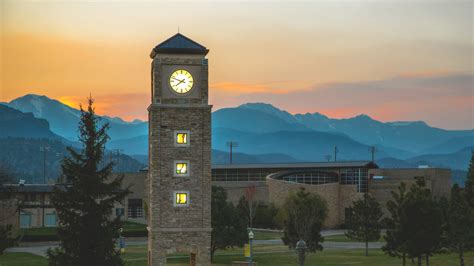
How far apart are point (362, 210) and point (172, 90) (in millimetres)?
32721

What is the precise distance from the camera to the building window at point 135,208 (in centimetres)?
14262

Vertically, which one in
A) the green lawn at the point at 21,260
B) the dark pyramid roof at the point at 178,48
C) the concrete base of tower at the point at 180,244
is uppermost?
the dark pyramid roof at the point at 178,48

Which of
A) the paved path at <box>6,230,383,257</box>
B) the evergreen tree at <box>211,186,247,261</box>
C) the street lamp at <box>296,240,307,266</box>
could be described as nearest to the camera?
the street lamp at <box>296,240,307,266</box>

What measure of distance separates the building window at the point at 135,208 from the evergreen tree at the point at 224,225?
217 ft

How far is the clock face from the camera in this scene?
184 feet

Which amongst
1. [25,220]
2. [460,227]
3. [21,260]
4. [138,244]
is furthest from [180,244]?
[25,220]

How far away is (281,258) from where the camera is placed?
79500mm

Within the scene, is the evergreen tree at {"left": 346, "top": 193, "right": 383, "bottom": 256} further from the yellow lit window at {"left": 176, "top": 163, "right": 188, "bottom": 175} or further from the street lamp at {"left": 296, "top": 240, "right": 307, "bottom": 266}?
the street lamp at {"left": 296, "top": 240, "right": 307, "bottom": 266}

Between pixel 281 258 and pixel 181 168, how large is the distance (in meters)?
26.2

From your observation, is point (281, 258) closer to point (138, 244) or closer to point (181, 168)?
point (138, 244)

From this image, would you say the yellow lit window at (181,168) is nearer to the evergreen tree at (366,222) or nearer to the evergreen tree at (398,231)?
the evergreen tree at (398,231)

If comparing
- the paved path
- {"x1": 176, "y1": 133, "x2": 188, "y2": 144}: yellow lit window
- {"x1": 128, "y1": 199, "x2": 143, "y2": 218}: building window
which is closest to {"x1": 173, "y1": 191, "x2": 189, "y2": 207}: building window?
{"x1": 176, "y1": 133, "x2": 188, "y2": 144}: yellow lit window

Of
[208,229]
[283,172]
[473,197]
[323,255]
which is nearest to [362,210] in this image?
[323,255]

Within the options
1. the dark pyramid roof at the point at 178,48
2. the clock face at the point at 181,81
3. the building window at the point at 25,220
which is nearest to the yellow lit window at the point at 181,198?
the clock face at the point at 181,81
